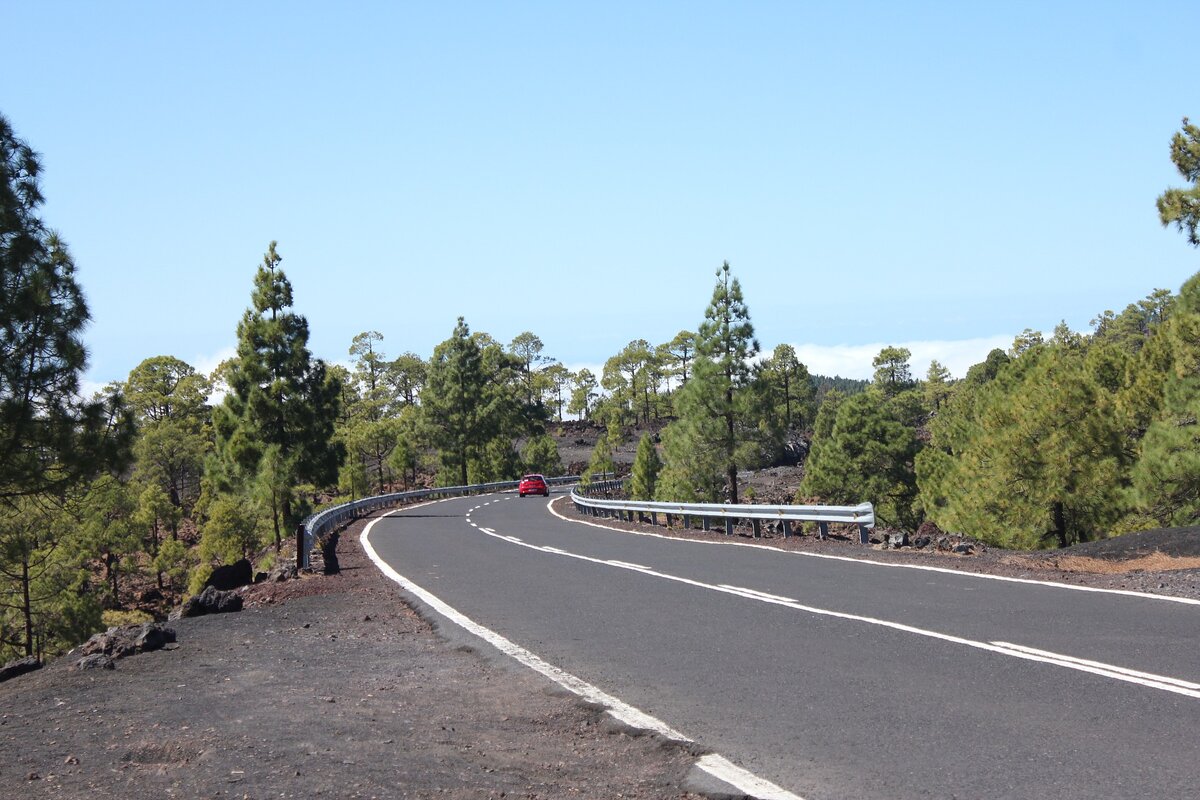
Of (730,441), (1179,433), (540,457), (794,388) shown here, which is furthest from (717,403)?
(794,388)

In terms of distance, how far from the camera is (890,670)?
25.3 ft

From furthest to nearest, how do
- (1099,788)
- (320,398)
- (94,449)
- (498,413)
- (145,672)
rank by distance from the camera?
1. (498,413)
2. (320,398)
3. (94,449)
4. (145,672)
5. (1099,788)

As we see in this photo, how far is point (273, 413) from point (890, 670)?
4685cm

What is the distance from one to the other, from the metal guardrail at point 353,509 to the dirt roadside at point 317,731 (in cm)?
927

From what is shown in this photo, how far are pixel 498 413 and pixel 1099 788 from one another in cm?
9372

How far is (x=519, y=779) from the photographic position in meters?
5.49

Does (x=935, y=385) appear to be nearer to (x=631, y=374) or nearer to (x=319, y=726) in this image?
(x=631, y=374)

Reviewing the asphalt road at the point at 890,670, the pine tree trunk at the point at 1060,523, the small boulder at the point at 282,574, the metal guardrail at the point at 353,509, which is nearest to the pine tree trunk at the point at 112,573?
the metal guardrail at the point at 353,509

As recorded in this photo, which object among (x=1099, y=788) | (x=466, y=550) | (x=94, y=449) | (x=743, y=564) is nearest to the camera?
(x=1099, y=788)

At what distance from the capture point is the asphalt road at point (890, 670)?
5.19m

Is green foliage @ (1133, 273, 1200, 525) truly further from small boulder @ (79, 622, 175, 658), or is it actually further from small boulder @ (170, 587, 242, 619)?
small boulder @ (79, 622, 175, 658)

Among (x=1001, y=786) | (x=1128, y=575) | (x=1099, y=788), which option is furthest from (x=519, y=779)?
(x=1128, y=575)

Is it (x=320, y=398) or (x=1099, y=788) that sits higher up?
(x=320, y=398)

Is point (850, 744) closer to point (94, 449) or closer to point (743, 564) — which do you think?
point (743, 564)
